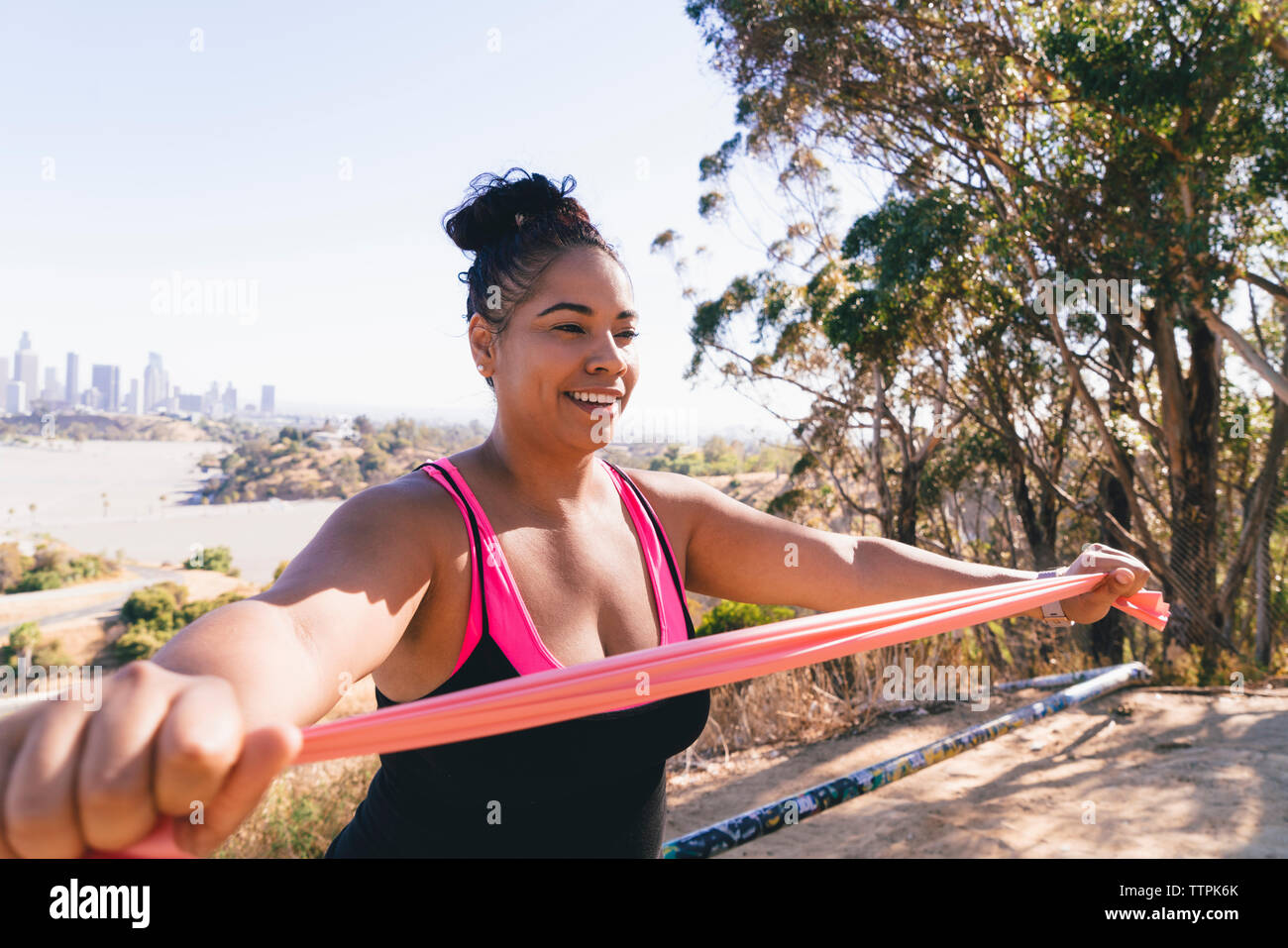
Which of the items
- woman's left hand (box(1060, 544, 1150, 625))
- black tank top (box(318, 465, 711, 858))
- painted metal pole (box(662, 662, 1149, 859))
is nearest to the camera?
black tank top (box(318, 465, 711, 858))

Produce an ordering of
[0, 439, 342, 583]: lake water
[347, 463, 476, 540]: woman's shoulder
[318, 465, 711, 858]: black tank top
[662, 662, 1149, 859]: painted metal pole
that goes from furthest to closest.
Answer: [0, 439, 342, 583]: lake water → [662, 662, 1149, 859]: painted metal pole → [318, 465, 711, 858]: black tank top → [347, 463, 476, 540]: woman's shoulder

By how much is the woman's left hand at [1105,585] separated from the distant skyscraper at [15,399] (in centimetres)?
13215

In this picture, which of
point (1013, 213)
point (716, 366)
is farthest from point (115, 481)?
point (1013, 213)

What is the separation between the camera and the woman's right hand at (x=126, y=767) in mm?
615

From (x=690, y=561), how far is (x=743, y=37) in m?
11.6

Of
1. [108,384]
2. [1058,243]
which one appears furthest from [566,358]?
[108,384]

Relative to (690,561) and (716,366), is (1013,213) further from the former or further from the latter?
(690,561)

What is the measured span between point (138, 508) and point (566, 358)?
107463 millimetres

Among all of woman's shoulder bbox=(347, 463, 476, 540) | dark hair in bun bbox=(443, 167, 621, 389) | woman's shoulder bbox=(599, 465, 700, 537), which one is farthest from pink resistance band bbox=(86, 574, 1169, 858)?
dark hair in bun bbox=(443, 167, 621, 389)

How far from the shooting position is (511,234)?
1.67 meters

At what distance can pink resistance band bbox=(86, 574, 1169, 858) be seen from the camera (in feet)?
3.02

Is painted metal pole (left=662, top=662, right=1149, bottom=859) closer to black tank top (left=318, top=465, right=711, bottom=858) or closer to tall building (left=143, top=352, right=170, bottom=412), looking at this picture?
black tank top (left=318, top=465, right=711, bottom=858)

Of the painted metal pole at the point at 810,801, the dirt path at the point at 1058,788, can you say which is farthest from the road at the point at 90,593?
the painted metal pole at the point at 810,801

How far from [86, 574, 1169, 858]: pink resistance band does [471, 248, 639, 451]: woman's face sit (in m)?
0.50
